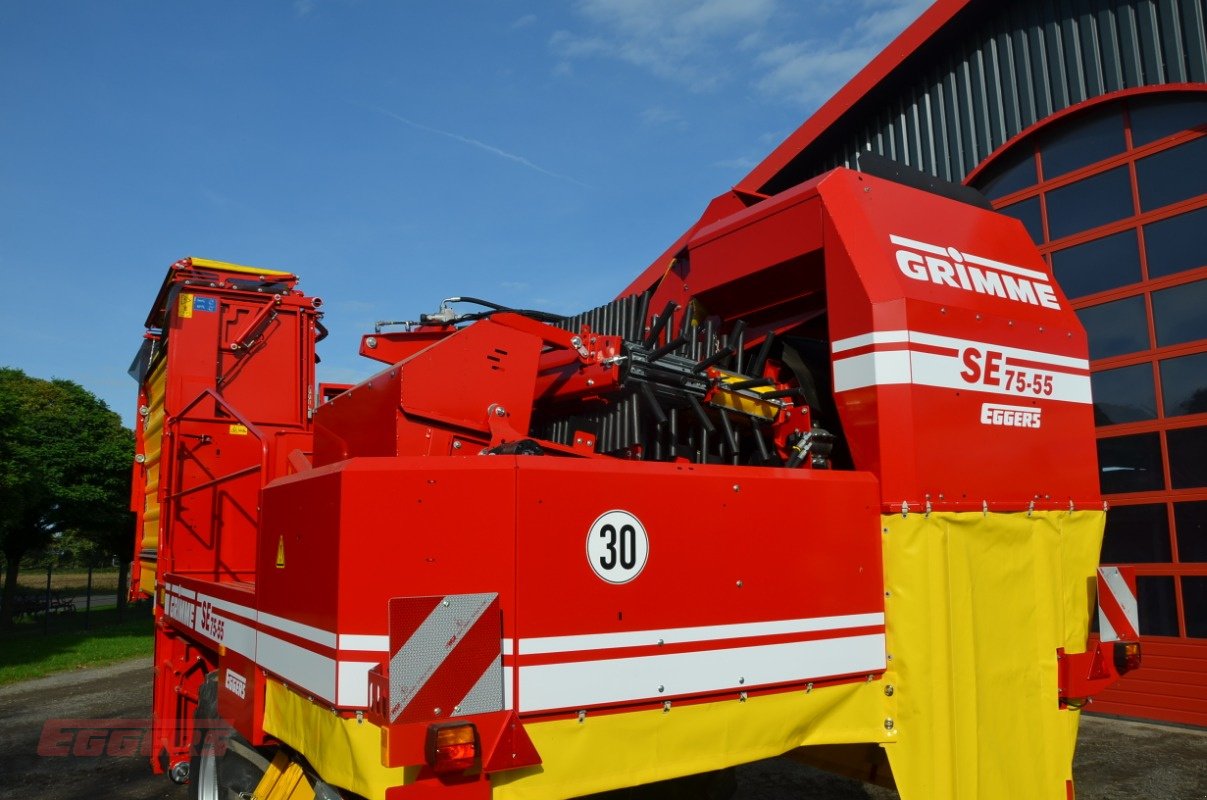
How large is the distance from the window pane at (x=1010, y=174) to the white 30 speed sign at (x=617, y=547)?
281 inches

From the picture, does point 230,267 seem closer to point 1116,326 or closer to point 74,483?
point 1116,326

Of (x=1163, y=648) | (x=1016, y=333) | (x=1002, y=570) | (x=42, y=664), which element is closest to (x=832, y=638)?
(x=1002, y=570)

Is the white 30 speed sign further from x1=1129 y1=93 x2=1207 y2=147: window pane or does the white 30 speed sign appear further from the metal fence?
the metal fence

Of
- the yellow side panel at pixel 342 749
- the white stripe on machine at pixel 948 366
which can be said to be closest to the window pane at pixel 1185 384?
the white stripe on machine at pixel 948 366

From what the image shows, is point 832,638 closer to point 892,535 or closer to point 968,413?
point 892,535

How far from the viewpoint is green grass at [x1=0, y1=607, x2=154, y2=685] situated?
13.0 meters

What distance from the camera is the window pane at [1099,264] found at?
7.46m

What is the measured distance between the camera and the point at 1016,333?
3635 mm

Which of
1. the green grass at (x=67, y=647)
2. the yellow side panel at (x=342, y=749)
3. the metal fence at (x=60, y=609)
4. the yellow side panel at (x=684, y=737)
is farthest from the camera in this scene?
the metal fence at (x=60, y=609)

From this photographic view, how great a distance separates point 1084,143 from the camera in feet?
25.4

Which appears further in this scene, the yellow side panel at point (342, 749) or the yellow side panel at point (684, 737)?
the yellow side panel at point (684, 737)

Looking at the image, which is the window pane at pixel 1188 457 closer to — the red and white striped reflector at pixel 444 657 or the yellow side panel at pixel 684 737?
the yellow side panel at pixel 684 737

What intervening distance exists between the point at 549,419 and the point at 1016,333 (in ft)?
6.63

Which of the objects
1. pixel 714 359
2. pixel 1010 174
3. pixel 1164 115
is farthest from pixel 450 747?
pixel 1010 174
